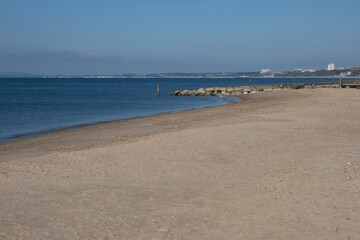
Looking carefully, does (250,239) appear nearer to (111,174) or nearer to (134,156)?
(111,174)

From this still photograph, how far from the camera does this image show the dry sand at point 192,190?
680 cm

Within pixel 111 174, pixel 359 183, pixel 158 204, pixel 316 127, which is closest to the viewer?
pixel 158 204

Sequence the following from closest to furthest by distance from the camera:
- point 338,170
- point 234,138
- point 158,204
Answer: point 158,204
point 338,170
point 234,138

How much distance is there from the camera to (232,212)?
24.7 ft

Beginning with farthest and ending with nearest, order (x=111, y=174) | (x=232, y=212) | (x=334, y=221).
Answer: (x=111, y=174), (x=232, y=212), (x=334, y=221)

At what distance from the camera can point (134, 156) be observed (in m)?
12.9

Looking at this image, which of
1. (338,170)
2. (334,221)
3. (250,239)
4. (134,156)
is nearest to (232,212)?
(250,239)

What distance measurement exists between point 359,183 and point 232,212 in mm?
3176

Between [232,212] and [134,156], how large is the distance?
5.90m

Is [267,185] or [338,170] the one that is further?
[338,170]

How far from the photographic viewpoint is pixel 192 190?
916cm

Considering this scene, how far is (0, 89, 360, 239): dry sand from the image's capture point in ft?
22.3

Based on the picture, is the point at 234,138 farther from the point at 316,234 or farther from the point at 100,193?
the point at 316,234

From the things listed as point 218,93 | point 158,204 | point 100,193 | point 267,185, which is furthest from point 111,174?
point 218,93
